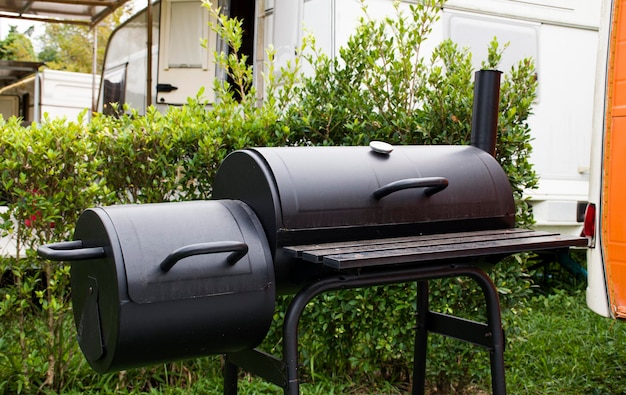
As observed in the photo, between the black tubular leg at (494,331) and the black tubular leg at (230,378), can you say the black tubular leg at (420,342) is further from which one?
the black tubular leg at (230,378)

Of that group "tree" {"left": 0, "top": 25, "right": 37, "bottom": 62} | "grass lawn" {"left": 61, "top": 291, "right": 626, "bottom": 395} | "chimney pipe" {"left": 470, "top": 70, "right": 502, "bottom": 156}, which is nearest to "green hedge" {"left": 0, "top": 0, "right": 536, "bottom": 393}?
"grass lawn" {"left": 61, "top": 291, "right": 626, "bottom": 395}

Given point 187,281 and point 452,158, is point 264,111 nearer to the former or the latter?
point 452,158

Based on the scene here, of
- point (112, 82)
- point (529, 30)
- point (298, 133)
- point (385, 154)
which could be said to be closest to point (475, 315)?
point (298, 133)

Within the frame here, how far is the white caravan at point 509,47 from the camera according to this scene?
575cm

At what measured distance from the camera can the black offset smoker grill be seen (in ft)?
6.49

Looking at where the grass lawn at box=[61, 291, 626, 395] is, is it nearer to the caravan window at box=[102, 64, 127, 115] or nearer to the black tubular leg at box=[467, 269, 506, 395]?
the black tubular leg at box=[467, 269, 506, 395]

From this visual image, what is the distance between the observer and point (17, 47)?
27.0 metres

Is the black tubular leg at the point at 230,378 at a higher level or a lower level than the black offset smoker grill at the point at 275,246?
lower

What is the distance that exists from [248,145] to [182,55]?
3.54 m

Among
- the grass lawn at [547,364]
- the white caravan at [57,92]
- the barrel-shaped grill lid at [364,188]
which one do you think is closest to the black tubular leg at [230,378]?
the barrel-shaped grill lid at [364,188]

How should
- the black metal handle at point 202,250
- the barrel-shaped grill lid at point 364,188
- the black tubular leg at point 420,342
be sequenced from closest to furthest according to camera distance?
the black metal handle at point 202,250 → the barrel-shaped grill lid at point 364,188 → the black tubular leg at point 420,342

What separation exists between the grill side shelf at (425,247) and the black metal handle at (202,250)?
0.19 meters

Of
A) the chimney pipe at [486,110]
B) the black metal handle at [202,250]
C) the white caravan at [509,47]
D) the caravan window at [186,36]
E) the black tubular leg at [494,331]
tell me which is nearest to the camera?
the black metal handle at [202,250]

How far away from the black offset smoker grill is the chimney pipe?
15cm
